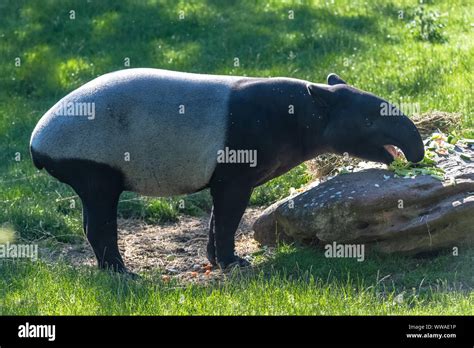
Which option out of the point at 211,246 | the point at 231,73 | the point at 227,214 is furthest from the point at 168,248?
the point at 231,73

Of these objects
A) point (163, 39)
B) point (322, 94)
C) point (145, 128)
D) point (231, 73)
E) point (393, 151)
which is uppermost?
point (163, 39)

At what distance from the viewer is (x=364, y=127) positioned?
9336 mm

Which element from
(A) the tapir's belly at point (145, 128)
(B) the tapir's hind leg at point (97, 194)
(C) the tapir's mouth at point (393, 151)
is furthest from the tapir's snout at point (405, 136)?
(B) the tapir's hind leg at point (97, 194)

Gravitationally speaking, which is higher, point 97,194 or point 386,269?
point 97,194

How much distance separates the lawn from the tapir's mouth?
3.35 feet

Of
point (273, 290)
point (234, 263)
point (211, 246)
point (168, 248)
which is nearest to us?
point (273, 290)

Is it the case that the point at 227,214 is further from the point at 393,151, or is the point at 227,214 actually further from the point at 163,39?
the point at 163,39

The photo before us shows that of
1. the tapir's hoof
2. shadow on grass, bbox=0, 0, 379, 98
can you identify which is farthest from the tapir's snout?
shadow on grass, bbox=0, 0, 379, 98

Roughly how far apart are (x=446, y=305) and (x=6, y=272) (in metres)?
4.10

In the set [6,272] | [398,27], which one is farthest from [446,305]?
[398,27]

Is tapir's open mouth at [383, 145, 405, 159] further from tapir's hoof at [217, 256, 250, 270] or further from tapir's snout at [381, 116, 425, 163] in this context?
tapir's hoof at [217, 256, 250, 270]

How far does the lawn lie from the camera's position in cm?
801

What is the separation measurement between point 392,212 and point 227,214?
1598 mm

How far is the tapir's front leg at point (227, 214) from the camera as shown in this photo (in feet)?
30.7
